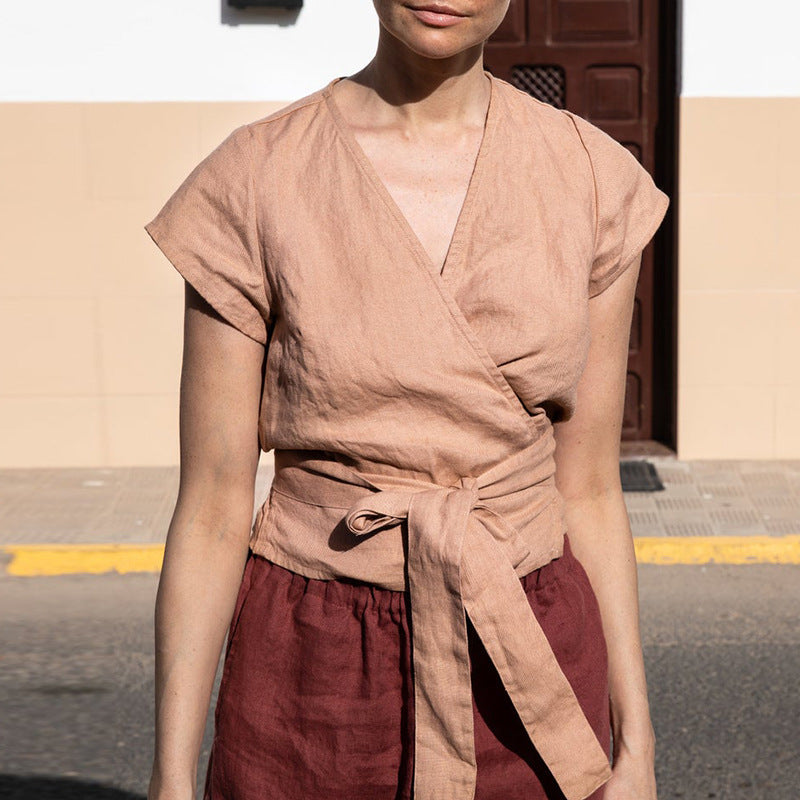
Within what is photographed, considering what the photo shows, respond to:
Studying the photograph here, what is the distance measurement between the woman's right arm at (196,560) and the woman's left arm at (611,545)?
0.43 meters

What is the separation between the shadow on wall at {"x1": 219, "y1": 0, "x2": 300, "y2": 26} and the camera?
7.40 meters

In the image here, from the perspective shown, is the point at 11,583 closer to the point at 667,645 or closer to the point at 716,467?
the point at 667,645

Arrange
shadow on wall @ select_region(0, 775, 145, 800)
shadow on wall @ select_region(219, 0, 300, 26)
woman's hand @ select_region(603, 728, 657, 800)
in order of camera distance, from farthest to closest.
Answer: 1. shadow on wall @ select_region(219, 0, 300, 26)
2. shadow on wall @ select_region(0, 775, 145, 800)
3. woman's hand @ select_region(603, 728, 657, 800)

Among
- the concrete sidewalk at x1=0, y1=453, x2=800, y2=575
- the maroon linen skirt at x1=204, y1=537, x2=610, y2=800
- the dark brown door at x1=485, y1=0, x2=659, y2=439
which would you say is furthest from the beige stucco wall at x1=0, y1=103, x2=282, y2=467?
the maroon linen skirt at x1=204, y1=537, x2=610, y2=800

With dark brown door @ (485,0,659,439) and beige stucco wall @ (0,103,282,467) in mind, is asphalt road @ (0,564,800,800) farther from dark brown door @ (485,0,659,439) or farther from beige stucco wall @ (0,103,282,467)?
dark brown door @ (485,0,659,439)

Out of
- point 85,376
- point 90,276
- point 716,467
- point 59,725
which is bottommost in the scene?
point 59,725

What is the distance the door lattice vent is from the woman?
19.9ft

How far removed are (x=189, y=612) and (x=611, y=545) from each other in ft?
1.86

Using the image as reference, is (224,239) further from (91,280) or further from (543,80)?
(543,80)

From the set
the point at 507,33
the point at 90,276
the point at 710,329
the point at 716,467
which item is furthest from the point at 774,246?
the point at 90,276

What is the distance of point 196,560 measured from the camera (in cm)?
174

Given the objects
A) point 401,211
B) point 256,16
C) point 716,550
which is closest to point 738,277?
point 716,550

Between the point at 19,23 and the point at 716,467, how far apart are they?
14.3 ft

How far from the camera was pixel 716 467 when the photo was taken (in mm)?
7617
